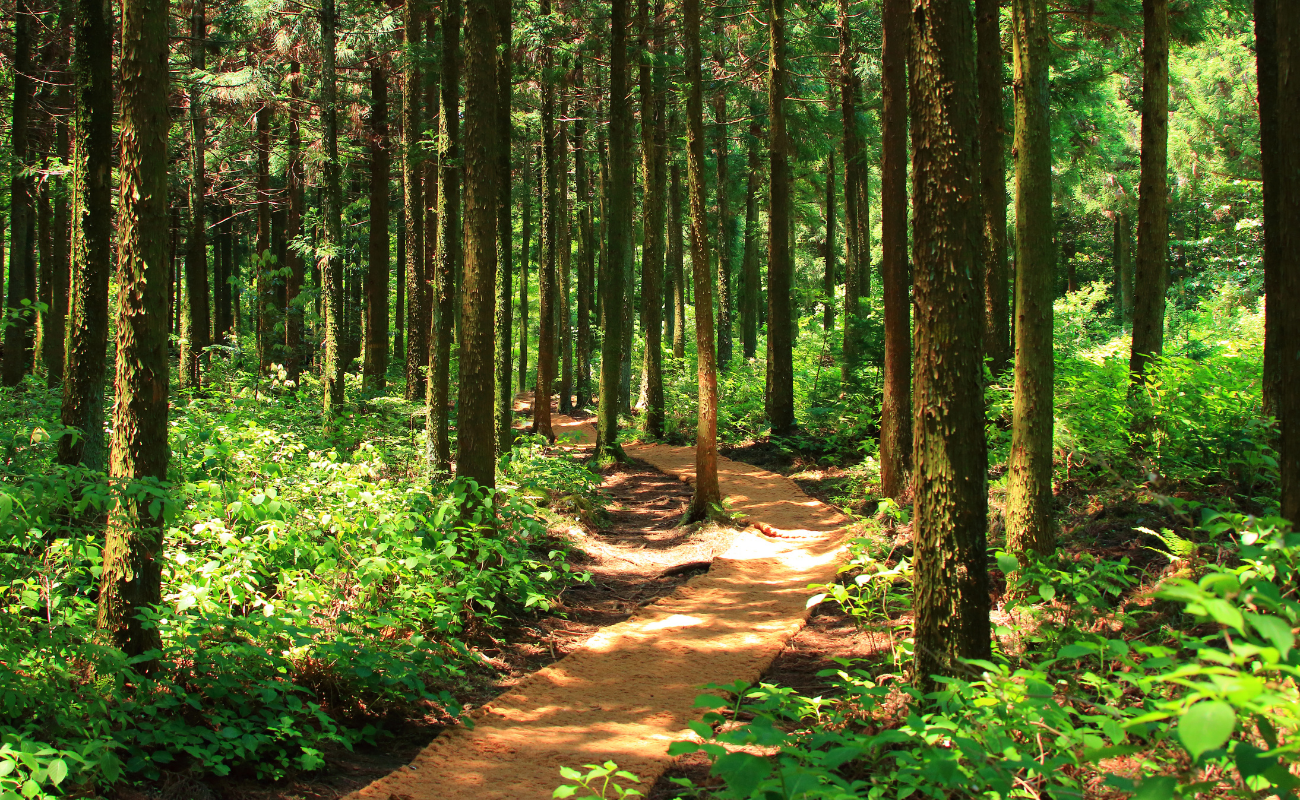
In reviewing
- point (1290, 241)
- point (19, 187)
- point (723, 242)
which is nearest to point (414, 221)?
point (19, 187)

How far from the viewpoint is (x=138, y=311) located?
4812 millimetres

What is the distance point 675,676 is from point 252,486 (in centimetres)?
488

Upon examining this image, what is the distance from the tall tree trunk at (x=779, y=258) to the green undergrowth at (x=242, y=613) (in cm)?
1017

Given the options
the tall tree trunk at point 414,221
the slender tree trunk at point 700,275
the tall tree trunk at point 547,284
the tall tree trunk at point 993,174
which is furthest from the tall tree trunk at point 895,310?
the tall tree trunk at point 547,284

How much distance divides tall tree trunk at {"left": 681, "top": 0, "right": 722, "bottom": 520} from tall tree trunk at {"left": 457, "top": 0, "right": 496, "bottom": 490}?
3992 millimetres

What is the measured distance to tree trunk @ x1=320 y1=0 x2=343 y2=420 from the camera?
47.8ft

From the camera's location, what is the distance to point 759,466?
17.0 metres

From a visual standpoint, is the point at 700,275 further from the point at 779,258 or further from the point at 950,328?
the point at 950,328

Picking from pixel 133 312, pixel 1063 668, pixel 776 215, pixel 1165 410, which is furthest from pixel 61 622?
pixel 776 215

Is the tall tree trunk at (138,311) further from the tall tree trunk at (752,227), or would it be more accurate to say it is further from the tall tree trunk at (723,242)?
the tall tree trunk at (723,242)

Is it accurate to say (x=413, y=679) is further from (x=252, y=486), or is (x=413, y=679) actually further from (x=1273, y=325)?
(x=1273, y=325)

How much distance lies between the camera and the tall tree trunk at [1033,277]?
644cm

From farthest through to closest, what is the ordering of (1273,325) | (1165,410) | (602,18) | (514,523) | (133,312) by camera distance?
(602,18), (514,523), (1165,410), (1273,325), (133,312)

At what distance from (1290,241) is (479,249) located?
674 centimetres
